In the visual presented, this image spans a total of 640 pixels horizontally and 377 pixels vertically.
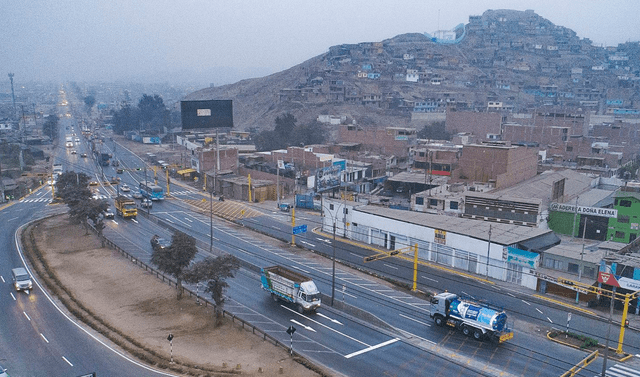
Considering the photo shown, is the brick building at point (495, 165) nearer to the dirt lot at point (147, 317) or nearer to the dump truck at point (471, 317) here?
the dump truck at point (471, 317)

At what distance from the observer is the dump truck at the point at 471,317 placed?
21.9m

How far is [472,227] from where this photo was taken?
117 feet

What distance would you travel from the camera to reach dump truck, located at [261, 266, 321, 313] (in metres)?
25.5

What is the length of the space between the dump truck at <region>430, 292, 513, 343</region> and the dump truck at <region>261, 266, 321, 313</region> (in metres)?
6.24

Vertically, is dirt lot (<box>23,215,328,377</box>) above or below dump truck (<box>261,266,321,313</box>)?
below

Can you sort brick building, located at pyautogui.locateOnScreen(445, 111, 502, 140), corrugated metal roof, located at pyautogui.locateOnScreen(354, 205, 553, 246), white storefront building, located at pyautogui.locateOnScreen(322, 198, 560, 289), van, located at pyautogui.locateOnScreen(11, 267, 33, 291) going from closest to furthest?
van, located at pyautogui.locateOnScreen(11, 267, 33, 291) → white storefront building, located at pyautogui.locateOnScreen(322, 198, 560, 289) → corrugated metal roof, located at pyautogui.locateOnScreen(354, 205, 553, 246) → brick building, located at pyautogui.locateOnScreen(445, 111, 502, 140)

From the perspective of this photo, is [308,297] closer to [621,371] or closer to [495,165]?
[621,371]

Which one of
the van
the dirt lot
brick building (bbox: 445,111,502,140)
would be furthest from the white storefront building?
brick building (bbox: 445,111,502,140)

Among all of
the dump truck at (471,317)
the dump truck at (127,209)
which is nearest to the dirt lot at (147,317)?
the dump truck at (471,317)

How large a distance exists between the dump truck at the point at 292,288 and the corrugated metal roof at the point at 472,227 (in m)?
13.2

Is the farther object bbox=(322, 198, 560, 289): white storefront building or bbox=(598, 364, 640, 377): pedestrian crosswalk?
bbox=(322, 198, 560, 289): white storefront building

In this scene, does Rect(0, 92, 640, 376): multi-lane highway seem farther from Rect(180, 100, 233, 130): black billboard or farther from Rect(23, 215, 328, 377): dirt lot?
Rect(180, 100, 233, 130): black billboard

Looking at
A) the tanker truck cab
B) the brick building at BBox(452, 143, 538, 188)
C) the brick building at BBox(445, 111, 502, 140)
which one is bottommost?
the tanker truck cab

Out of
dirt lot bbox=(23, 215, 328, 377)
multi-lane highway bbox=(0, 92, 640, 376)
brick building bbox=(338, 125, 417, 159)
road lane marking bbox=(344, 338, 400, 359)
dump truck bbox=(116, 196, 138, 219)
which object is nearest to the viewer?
multi-lane highway bbox=(0, 92, 640, 376)
